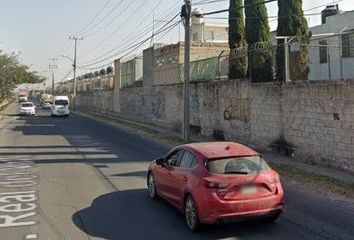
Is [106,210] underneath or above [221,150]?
underneath

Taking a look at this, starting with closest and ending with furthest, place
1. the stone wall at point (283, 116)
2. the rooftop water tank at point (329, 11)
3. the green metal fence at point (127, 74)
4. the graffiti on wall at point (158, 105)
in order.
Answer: the stone wall at point (283, 116) → the rooftop water tank at point (329, 11) → the graffiti on wall at point (158, 105) → the green metal fence at point (127, 74)

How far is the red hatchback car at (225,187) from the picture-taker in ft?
25.6

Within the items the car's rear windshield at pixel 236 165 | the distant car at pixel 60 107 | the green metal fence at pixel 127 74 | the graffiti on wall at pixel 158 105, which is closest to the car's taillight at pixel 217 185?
the car's rear windshield at pixel 236 165

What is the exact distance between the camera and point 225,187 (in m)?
7.84

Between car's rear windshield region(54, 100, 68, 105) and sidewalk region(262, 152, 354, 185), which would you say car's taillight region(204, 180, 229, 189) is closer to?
sidewalk region(262, 152, 354, 185)

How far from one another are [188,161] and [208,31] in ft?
198

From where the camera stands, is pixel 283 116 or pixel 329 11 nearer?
pixel 283 116

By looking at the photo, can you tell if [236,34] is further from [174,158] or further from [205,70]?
[174,158]

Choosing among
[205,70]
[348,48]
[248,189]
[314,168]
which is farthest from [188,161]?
[205,70]

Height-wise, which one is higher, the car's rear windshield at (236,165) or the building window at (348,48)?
the building window at (348,48)

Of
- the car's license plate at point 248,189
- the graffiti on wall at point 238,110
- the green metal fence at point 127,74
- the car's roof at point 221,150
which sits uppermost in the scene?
the green metal fence at point 127,74

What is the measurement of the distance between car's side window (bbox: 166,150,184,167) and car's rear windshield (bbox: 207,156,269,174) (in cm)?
123

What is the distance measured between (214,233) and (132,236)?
4.39 feet

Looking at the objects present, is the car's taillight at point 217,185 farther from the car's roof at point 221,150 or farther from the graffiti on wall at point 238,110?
the graffiti on wall at point 238,110
